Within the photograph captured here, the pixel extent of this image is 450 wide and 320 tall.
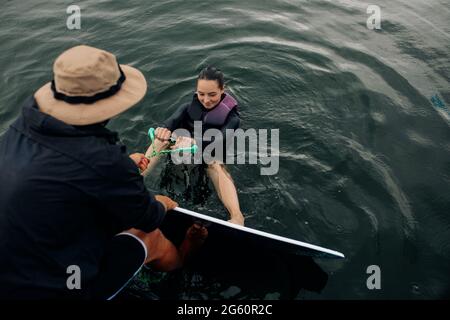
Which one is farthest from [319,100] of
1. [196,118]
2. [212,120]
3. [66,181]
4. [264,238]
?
[66,181]

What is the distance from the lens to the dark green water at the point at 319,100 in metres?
4.59

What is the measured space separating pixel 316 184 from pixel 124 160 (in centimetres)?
330

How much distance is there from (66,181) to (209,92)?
2.95 meters

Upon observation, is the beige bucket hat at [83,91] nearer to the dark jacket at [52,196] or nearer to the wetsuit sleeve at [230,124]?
the dark jacket at [52,196]

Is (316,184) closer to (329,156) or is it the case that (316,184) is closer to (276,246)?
(329,156)

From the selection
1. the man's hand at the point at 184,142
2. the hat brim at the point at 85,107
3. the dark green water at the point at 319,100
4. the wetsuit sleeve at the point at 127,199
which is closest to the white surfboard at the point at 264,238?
the dark green water at the point at 319,100

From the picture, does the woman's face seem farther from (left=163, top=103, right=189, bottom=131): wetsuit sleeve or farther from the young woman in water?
(left=163, top=103, right=189, bottom=131): wetsuit sleeve

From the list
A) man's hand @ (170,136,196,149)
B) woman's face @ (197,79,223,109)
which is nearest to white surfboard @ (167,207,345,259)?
man's hand @ (170,136,196,149)

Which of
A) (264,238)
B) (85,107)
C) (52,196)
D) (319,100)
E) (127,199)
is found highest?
(85,107)

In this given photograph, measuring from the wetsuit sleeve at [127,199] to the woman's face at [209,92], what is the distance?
238 centimetres

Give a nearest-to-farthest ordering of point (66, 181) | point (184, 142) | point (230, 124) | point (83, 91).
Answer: point (66, 181) < point (83, 91) < point (184, 142) < point (230, 124)

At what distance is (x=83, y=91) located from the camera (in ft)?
8.39

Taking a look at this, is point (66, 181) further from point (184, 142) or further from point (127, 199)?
point (184, 142)
